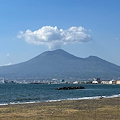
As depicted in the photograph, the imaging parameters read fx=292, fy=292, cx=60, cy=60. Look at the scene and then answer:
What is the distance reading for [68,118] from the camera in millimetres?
22141

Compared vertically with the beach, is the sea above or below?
below

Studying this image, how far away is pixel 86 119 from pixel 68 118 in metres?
1.47

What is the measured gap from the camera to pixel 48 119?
21703 millimetres

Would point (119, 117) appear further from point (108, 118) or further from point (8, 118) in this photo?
point (8, 118)

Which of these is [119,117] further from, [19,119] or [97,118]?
[19,119]

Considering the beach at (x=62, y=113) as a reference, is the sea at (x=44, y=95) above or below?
below

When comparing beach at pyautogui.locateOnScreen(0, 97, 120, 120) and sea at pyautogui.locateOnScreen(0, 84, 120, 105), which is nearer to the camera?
beach at pyautogui.locateOnScreen(0, 97, 120, 120)

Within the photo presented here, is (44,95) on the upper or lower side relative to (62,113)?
lower

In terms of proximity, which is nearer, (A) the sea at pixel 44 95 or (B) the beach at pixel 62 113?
(B) the beach at pixel 62 113

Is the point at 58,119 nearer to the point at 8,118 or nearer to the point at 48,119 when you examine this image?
the point at 48,119

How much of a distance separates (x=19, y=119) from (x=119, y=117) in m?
7.57

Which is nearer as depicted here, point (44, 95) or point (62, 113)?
point (62, 113)

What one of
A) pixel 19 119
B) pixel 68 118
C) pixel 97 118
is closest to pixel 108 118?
pixel 97 118

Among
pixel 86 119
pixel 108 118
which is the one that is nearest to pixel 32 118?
pixel 86 119
